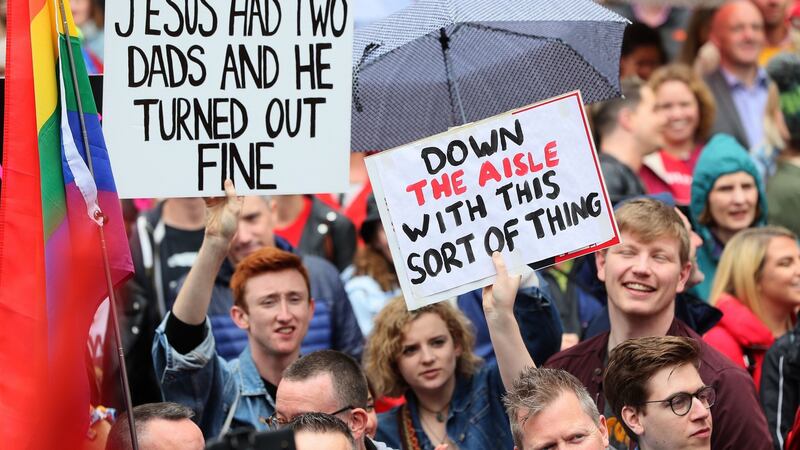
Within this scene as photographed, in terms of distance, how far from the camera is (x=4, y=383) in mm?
5129

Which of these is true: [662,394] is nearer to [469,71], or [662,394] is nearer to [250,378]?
[250,378]

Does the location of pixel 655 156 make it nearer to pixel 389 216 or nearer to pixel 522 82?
pixel 522 82

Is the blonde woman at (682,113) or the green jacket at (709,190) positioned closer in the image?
the green jacket at (709,190)

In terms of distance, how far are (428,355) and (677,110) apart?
13.0ft

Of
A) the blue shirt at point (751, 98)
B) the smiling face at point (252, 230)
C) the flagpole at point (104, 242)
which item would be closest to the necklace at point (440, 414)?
the smiling face at point (252, 230)

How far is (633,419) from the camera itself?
18.5 ft

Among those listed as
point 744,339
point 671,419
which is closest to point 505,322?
point 671,419

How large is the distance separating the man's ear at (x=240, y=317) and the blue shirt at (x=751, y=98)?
533 centimetres

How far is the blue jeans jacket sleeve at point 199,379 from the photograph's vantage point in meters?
6.26

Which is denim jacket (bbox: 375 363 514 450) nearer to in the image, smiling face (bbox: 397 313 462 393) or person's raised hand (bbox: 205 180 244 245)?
smiling face (bbox: 397 313 462 393)

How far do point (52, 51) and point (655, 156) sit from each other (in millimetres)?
5401

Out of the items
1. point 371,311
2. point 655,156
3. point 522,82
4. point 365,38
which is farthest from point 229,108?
point 655,156

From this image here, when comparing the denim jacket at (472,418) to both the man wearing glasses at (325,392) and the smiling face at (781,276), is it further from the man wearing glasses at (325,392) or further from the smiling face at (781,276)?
the smiling face at (781,276)

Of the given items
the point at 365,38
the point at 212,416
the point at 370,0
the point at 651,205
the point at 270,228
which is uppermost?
the point at 370,0
